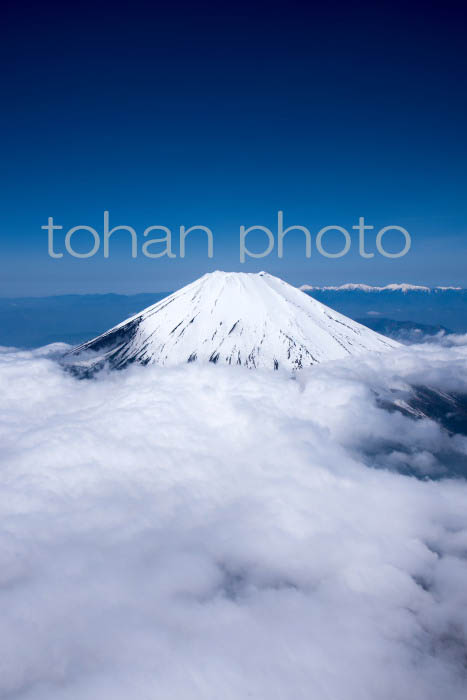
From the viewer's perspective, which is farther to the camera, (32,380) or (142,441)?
(32,380)

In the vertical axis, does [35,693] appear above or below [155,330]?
below

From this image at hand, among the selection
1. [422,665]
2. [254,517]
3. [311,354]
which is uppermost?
[311,354]

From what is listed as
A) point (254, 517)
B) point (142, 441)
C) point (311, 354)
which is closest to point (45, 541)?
point (142, 441)

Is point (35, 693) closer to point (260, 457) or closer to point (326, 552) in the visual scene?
point (326, 552)

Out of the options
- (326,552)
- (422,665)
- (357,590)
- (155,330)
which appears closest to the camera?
(422,665)

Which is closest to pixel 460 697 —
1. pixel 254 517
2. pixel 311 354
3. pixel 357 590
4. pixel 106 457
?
pixel 357 590

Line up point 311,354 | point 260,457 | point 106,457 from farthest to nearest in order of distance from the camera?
point 311,354 < point 260,457 < point 106,457
